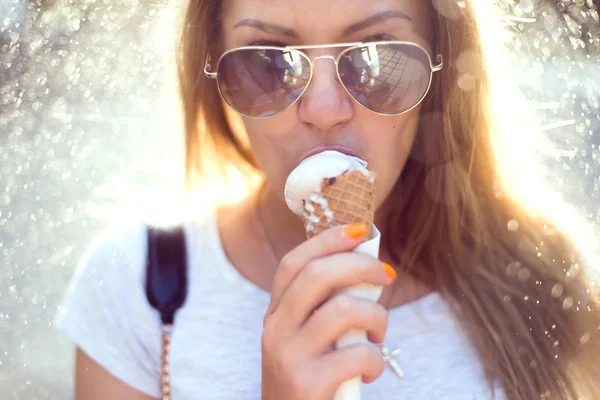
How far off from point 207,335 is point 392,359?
460 millimetres

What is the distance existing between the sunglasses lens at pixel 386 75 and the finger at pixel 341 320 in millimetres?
575

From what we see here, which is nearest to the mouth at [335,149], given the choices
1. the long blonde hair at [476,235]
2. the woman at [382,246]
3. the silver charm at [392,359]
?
the woman at [382,246]

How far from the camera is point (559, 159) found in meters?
3.82

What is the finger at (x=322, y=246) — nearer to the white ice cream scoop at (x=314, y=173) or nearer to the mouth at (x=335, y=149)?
the white ice cream scoop at (x=314, y=173)

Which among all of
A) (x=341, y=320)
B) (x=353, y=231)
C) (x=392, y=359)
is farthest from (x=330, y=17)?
(x=392, y=359)

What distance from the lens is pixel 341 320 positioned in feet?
3.53

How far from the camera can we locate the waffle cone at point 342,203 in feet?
4.20

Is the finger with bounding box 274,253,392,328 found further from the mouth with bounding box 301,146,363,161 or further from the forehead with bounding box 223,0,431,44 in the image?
the forehead with bounding box 223,0,431,44

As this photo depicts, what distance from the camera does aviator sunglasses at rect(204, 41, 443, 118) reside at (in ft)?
4.81

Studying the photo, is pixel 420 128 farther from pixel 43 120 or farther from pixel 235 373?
pixel 43 120

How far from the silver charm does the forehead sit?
2.49ft

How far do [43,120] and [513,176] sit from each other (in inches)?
128

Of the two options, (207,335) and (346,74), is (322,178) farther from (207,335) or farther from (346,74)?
(207,335)

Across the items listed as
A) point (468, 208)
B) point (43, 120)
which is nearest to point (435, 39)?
point (468, 208)
